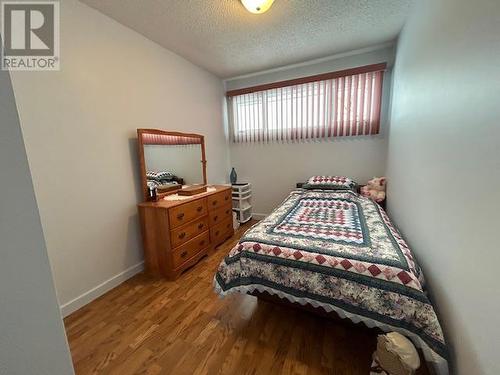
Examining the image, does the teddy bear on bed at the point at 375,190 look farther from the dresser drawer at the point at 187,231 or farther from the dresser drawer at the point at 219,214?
the dresser drawer at the point at 187,231

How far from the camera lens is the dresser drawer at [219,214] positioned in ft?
8.74

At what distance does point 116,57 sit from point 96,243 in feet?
5.77

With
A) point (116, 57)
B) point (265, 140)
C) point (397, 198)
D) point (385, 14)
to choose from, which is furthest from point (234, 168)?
point (385, 14)

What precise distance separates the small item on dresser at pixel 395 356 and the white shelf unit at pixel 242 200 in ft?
8.57

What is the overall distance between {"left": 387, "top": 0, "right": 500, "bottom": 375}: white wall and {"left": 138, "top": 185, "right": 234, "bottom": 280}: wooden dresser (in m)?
2.03

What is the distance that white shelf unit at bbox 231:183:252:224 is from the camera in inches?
137

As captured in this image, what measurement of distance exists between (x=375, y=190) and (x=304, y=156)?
1.11 m

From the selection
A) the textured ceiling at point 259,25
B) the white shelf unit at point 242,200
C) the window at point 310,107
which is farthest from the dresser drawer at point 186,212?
the textured ceiling at point 259,25

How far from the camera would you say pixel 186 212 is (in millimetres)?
2252

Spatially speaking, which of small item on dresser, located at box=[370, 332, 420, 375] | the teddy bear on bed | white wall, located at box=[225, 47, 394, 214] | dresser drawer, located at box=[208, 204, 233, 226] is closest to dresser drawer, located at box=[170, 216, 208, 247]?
dresser drawer, located at box=[208, 204, 233, 226]

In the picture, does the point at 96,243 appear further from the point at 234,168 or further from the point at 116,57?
the point at 234,168

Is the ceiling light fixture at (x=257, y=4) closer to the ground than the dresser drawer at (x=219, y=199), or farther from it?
farther from it

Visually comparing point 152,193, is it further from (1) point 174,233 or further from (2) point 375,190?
(2) point 375,190

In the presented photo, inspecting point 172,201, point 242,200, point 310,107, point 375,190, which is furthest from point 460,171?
point 242,200
